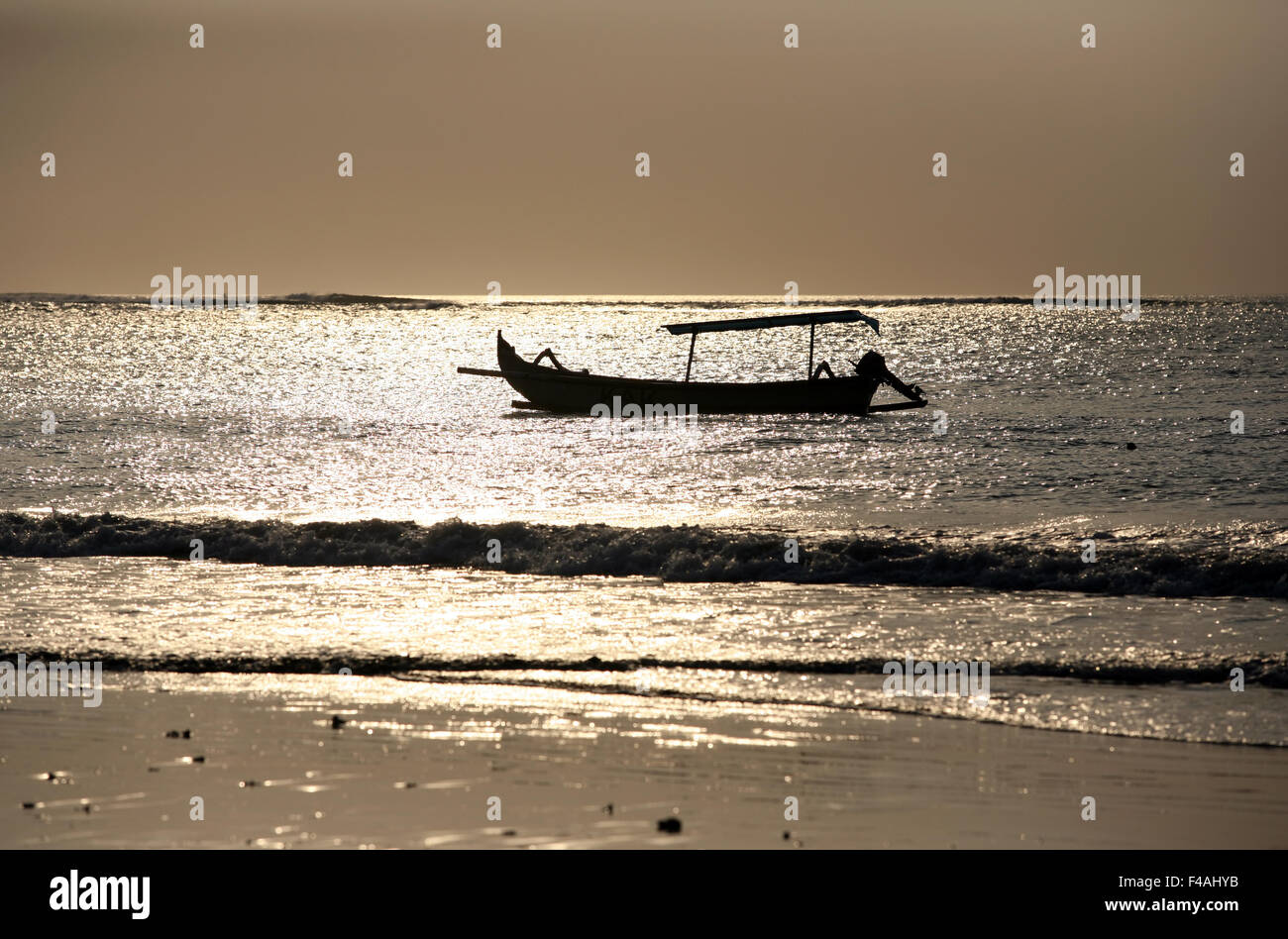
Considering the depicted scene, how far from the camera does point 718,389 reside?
53.2m

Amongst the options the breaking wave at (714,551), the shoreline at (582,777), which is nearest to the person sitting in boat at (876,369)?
the breaking wave at (714,551)

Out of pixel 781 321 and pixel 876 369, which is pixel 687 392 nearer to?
pixel 876 369

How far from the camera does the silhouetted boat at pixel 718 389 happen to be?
49.4m

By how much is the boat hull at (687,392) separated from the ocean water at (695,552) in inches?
41.5

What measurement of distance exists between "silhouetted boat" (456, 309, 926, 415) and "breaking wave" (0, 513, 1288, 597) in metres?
21.5

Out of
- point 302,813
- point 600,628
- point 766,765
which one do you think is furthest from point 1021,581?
point 302,813

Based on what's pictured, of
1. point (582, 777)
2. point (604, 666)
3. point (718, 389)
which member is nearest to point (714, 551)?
point (604, 666)

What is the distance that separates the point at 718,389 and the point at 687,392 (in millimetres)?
1348

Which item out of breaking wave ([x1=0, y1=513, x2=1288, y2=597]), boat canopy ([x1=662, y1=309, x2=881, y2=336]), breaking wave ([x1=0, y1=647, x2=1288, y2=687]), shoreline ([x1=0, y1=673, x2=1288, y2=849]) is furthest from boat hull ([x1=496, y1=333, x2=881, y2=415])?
shoreline ([x1=0, y1=673, x2=1288, y2=849])

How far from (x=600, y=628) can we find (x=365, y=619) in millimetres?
3281

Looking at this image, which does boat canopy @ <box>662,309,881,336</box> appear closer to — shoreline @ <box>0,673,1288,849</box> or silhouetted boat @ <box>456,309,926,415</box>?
silhouetted boat @ <box>456,309,926,415</box>

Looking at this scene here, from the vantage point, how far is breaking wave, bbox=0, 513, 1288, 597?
2106 centimetres

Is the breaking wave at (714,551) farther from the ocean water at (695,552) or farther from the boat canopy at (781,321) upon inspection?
the boat canopy at (781,321)

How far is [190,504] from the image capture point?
31.3 m
